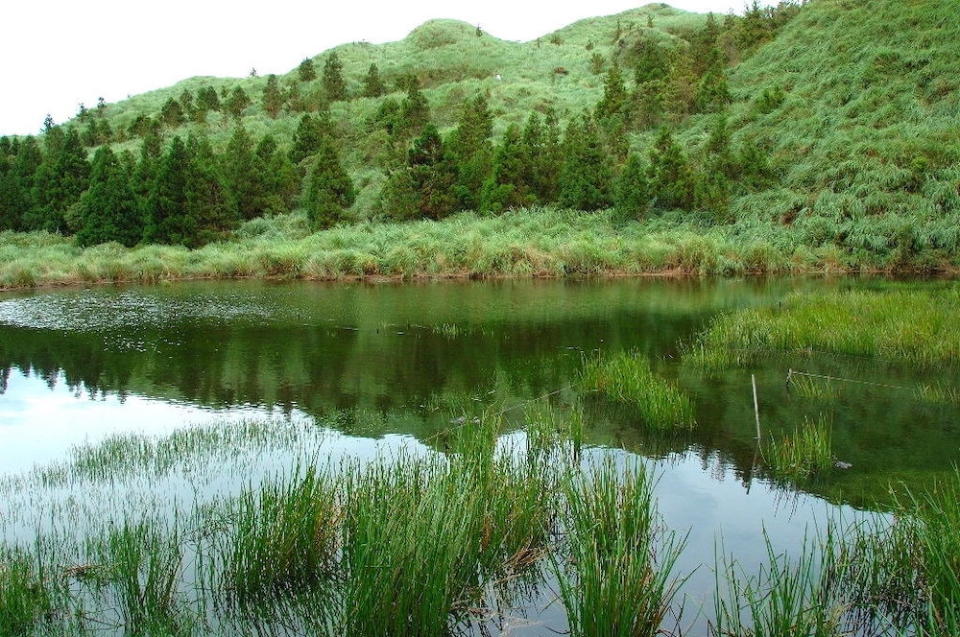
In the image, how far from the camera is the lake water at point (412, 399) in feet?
23.6

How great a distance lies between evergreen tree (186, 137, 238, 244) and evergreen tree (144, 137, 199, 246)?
25 cm

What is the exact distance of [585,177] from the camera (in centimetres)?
4312

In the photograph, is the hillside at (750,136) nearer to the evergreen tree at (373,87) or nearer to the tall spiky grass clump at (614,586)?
the evergreen tree at (373,87)

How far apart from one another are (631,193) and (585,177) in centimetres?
355

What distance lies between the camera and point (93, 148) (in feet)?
214

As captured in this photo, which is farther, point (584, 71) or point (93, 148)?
point (584, 71)

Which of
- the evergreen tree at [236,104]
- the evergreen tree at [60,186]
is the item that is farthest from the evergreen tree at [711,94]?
the evergreen tree at [60,186]

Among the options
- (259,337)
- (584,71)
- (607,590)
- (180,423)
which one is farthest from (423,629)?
(584,71)

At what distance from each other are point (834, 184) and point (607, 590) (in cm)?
3954

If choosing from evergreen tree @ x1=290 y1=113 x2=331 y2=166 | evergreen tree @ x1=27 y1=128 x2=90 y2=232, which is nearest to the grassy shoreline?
evergreen tree @ x1=27 y1=128 x2=90 y2=232

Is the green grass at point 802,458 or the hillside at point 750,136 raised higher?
the hillside at point 750,136

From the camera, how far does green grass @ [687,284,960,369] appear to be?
43.5 feet

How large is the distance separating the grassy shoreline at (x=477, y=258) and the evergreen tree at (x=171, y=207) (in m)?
2.33

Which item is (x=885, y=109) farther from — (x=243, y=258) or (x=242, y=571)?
(x=242, y=571)
